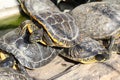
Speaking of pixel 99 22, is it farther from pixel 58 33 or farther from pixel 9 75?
pixel 9 75

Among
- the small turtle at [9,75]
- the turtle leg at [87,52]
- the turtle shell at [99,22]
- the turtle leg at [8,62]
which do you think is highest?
the small turtle at [9,75]

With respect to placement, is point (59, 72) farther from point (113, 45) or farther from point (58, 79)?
point (113, 45)

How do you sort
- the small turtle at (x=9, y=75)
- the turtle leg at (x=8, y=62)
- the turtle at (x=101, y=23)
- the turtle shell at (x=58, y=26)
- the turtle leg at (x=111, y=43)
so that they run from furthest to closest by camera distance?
1. the turtle at (x=101, y=23)
2. the turtle leg at (x=111, y=43)
3. the turtle shell at (x=58, y=26)
4. the turtle leg at (x=8, y=62)
5. the small turtle at (x=9, y=75)

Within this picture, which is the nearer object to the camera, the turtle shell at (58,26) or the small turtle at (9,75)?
the small turtle at (9,75)

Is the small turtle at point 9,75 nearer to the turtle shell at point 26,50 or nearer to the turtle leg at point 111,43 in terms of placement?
the turtle shell at point 26,50

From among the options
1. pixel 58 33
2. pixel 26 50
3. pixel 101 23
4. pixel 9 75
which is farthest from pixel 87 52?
pixel 9 75

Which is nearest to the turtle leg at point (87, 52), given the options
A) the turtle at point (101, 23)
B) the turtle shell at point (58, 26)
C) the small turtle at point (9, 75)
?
the turtle shell at point (58, 26)

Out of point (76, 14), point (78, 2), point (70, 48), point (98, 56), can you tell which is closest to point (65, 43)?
point (70, 48)
